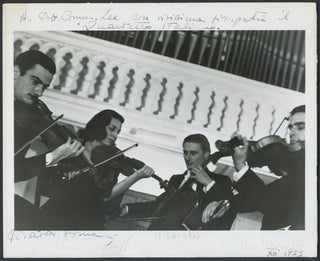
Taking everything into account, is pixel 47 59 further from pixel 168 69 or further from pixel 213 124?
pixel 213 124

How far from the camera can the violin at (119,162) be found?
6.50ft

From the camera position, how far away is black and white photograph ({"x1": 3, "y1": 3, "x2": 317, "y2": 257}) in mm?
1975

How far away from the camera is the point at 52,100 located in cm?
197

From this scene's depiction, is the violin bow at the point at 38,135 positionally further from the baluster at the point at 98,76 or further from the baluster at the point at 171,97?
the baluster at the point at 171,97

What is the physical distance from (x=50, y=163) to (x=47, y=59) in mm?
415

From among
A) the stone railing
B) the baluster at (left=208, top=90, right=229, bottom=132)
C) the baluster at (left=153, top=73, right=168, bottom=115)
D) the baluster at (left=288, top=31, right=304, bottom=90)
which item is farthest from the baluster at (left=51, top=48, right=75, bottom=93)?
the baluster at (left=288, top=31, right=304, bottom=90)

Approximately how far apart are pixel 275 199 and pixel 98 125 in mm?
790

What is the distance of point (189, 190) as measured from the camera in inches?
79.6

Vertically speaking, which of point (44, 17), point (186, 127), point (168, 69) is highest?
point (44, 17)

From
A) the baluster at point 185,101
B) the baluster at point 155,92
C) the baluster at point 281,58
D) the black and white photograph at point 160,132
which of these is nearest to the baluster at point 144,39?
the black and white photograph at point 160,132

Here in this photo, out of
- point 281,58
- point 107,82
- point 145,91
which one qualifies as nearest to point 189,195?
point 145,91

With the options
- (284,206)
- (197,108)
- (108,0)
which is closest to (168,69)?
(197,108)

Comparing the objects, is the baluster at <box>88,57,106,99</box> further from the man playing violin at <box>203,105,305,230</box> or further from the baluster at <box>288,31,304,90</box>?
the baluster at <box>288,31,304,90</box>

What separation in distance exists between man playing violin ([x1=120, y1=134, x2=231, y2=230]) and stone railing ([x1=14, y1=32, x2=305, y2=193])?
44 mm
